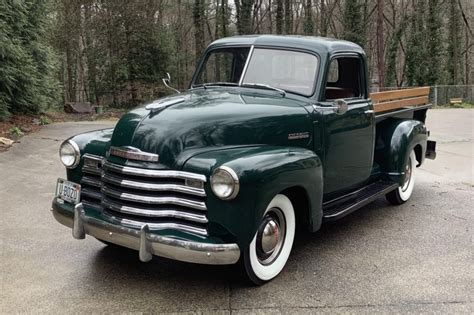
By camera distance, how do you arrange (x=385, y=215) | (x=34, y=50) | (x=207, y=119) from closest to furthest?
(x=207, y=119)
(x=385, y=215)
(x=34, y=50)

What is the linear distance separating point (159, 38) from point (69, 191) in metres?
19.2

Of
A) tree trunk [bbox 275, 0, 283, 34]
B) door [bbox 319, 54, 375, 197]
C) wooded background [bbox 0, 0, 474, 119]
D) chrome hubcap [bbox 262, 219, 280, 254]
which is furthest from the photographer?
tree trunk [bbox 275, 0, 283, 34]

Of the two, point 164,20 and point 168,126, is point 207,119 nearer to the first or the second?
point 168,126

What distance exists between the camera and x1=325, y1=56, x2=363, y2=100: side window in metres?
5.34

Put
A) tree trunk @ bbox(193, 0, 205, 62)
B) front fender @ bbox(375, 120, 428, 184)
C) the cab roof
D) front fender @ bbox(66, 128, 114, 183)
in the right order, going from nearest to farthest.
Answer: front fender @ bbox(66, 128, 114, 183)
the cab roof
front fender @ bbox(375, 120, 428, 184)
tree trunk @ bbox(193, 0, 205, 62)

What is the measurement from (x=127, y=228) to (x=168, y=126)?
31.5 inches

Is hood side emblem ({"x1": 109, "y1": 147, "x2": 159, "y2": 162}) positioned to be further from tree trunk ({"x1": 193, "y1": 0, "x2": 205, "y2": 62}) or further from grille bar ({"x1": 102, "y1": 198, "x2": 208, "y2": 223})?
tree trunk ({"x1": 193, "y1": 0, "x2": 205, "y2": 62})

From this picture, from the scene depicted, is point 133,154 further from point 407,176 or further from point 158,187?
point 407,176

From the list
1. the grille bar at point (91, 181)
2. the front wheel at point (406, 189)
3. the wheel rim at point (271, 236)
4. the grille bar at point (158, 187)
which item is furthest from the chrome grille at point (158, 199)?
the front wheel at point (406, 189)

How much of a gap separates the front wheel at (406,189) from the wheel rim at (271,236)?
2.64 m

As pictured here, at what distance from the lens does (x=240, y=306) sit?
344 cm

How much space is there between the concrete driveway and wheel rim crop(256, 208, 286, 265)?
0.21 meters

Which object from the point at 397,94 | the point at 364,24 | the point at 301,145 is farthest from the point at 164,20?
the point at 301,145

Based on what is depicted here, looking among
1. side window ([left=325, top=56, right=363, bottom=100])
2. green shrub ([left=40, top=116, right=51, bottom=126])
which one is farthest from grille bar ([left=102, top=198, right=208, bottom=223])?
green shrub ([left=40, top=116, right=51, bottom=126])
